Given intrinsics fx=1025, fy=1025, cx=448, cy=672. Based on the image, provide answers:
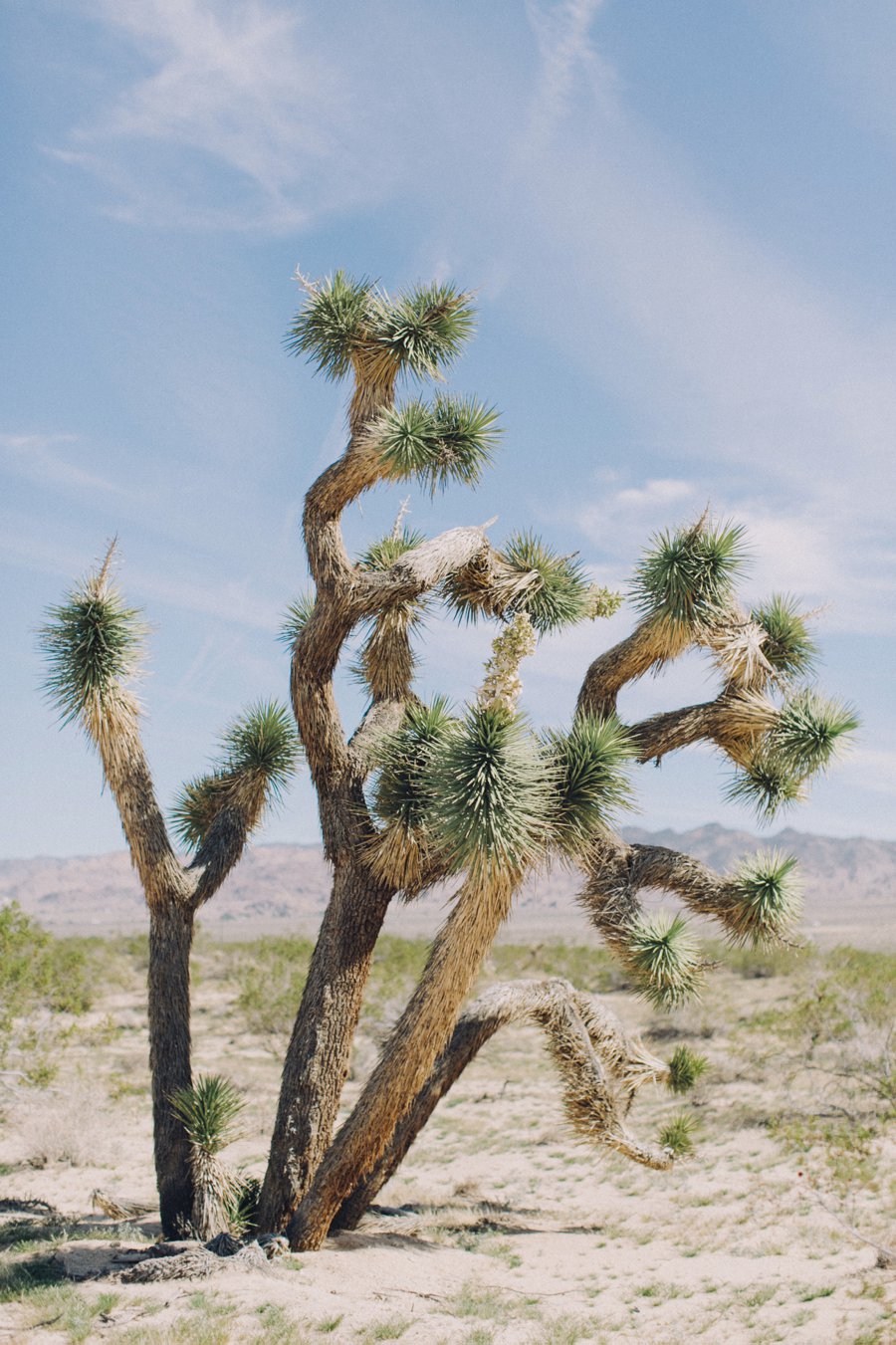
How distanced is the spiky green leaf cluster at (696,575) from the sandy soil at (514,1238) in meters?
4.41

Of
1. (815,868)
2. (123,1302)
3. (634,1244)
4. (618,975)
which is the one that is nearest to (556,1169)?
(634,1244)

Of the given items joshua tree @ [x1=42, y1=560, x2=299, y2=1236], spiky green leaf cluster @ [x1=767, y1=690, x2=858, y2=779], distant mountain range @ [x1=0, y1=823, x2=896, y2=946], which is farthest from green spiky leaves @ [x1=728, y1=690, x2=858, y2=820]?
distant mountain range @ [x1=0, y1=823, x2=896, y2=946]

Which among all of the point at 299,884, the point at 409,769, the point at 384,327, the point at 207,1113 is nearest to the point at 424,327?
the point at 384,327

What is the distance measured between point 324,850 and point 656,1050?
1155 centimetres

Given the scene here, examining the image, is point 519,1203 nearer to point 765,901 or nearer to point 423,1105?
point 423,1105

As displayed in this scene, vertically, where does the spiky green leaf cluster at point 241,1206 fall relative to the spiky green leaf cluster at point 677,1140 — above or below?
below

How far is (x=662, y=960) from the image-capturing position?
7.54m

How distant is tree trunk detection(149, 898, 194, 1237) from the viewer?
7828mm

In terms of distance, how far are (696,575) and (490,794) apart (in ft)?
9.14

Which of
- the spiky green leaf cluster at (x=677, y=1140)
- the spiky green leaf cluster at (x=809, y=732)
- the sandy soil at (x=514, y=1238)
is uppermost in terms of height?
the spiky green leaf cluster at (x=809, y=732)

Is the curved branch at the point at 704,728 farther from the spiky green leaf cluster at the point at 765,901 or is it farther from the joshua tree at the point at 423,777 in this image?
the spiky green leaf cluster at the point at 765,901

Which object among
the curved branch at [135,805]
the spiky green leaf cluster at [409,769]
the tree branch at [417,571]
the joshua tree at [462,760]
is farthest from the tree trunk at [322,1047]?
the tree branch at [417,571]

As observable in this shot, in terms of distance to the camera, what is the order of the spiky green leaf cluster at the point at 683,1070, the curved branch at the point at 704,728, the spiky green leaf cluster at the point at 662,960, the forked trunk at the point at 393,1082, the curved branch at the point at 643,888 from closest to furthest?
1. the forked trunk at the point at 393,1082
2. the spiky green leaf cluster at the point at 662,960
3. the curved branch at the point at 643,888
4. the curved branch at the point at 704,728
5. the spiky green leaf cluster at the point at 683,1070

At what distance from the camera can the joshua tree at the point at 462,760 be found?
7082mm
